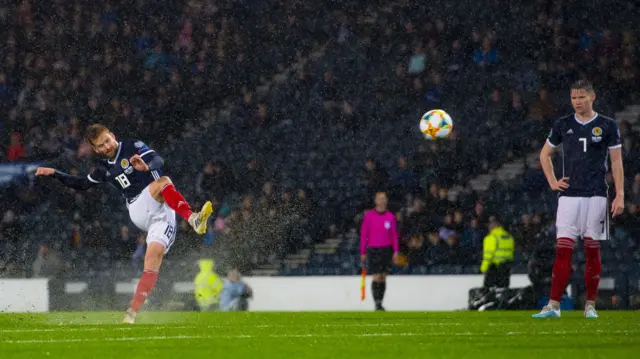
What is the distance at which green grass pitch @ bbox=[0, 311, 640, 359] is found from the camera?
6039 mm

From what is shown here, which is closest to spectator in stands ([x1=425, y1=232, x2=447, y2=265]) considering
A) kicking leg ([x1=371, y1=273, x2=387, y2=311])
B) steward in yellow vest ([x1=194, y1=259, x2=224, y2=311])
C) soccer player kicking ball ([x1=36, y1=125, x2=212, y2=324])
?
kicking leg ([x1=371, y1=273, x2=387, y2=311])

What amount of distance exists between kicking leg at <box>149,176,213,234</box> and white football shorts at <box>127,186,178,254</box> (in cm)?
7

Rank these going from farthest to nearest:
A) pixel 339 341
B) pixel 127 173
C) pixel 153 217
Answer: pixel 153 217
pixel 127 173
pixel 339 341

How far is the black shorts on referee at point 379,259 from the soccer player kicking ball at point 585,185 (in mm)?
6339

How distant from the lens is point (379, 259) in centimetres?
1598

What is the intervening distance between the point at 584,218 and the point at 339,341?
349 cm

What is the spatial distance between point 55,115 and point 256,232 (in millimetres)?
5654

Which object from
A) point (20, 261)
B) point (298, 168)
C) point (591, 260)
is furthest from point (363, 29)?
point (591, 260)

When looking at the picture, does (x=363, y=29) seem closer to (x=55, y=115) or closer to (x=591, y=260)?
(x=55, y=115)

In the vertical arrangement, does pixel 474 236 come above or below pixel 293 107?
below

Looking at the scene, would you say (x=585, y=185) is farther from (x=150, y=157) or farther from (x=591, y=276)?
(x=150, y=157)

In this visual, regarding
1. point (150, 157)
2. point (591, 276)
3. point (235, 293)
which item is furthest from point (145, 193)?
point (235, 293)

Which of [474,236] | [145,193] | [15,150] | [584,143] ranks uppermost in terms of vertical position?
[15,150]

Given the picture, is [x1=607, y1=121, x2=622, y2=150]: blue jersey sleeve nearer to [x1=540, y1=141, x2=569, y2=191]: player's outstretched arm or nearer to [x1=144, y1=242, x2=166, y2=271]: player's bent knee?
[x1=540, y1=141, x2=569, y2=191]: player's outstretched arm
